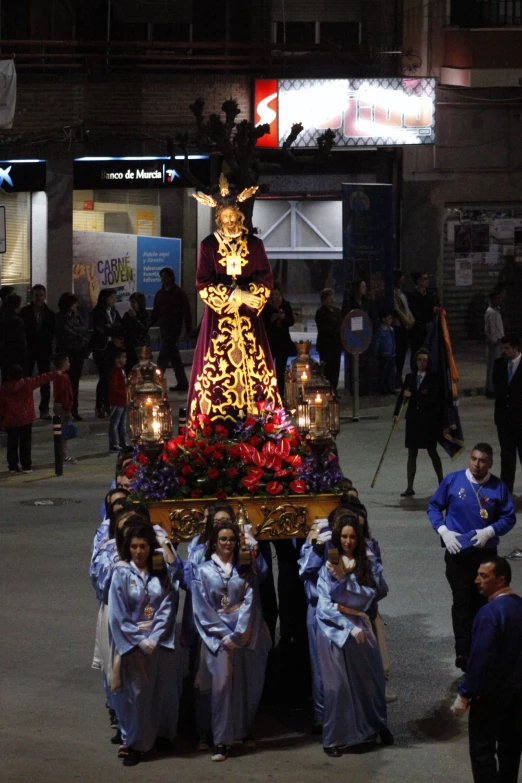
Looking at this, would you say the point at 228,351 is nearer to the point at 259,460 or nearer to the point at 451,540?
the point at 259,460

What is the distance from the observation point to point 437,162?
3256cm

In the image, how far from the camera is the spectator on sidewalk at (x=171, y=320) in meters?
23.6

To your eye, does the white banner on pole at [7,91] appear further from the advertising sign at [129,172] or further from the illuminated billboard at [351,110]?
the illuminated billboard at [351,110]

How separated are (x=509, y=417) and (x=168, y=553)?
285 inches

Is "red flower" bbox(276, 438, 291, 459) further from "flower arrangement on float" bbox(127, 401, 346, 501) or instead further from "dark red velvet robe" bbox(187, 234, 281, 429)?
"dark red velvet robe" bbox(187, 234, 281, 429)

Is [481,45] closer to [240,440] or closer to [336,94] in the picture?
[336,94]

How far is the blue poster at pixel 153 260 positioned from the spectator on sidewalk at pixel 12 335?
890 cm

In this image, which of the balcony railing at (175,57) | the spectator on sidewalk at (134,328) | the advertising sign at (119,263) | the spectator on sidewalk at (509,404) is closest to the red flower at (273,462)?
the spectator on sidewalk at (509,404)

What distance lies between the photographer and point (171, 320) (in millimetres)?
23922

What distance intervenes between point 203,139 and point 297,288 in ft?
70.3

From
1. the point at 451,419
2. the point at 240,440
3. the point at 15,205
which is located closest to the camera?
the point at 240,440

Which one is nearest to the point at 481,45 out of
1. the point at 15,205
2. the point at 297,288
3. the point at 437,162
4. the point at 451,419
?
the point at 437,162

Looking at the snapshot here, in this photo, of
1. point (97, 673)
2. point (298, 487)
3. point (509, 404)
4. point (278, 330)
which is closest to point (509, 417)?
point (509, 404)

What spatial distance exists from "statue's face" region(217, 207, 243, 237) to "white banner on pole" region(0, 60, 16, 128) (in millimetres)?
16383
